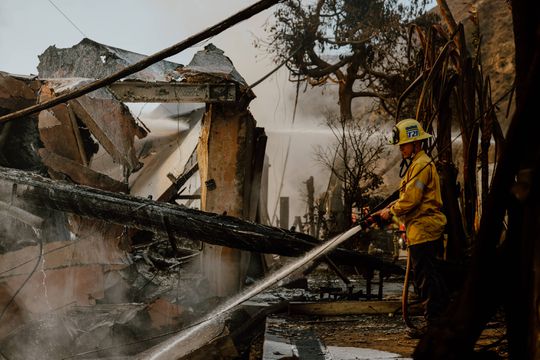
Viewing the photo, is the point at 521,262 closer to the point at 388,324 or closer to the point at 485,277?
the point at 485,277

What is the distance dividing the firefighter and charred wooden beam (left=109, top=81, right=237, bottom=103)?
3635mm

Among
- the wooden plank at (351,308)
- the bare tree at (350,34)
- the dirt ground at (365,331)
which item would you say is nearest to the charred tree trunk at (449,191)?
the dirt ground at (365,331)

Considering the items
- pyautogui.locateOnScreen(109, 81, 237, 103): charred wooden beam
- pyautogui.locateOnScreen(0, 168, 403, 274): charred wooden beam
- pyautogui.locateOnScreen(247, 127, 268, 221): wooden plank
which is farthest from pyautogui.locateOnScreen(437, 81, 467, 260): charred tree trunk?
pyautogui.locateOnScreen(247, 127, 268, 221): wooden plank

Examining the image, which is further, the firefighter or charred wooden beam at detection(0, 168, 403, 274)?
charred wooden beam at detection(0, 168, 403, 274)

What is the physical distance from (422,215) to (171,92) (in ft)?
15.8

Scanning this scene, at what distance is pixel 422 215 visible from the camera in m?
5.51

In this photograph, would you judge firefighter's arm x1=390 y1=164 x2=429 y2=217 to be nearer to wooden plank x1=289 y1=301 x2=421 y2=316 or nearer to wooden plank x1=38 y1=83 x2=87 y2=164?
wooden plank x1=289 y1=301 x2=421 y2=316

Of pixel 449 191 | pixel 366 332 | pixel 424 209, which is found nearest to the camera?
pixel 424 209

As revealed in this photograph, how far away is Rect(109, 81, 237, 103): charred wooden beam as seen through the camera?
8492 mm

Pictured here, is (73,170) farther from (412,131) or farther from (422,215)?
(422,215)

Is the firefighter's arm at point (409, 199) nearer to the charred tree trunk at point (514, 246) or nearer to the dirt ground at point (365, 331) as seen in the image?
the dirt ground at point (365, 331)

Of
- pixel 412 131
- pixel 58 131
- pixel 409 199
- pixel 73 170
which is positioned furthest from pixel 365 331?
pixel 58 131

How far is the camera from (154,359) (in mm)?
5641

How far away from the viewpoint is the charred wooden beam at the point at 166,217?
5688mm
